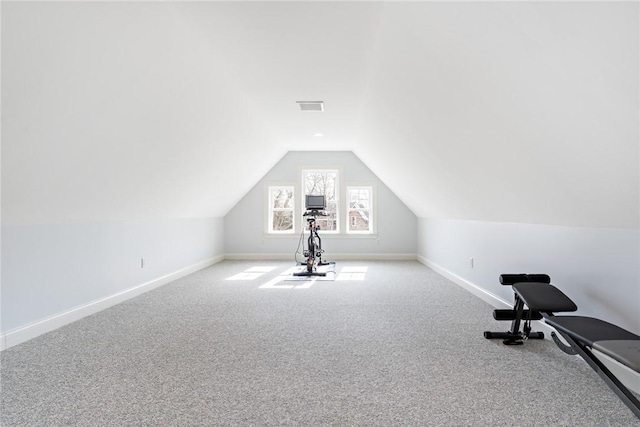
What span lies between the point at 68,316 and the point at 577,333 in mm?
4253

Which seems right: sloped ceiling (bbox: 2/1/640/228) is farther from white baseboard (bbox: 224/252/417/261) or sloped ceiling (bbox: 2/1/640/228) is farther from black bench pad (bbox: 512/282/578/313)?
white baseboard (bbox: 224/252/417/261)

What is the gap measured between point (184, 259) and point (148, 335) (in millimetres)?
3137

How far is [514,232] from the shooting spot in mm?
3457

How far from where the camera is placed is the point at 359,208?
780 centimetres

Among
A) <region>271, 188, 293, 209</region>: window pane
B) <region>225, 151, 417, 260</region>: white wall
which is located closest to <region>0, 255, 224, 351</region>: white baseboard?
<region>225, 151, 417, 260</region>: white wall

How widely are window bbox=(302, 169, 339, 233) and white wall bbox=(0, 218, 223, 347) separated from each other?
11.3 ft

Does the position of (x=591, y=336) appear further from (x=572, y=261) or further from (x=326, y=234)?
(x=326, y=234)

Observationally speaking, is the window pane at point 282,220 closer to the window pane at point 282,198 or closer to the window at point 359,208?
the window pane at point 282,198

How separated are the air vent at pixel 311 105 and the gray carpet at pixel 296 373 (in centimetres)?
260

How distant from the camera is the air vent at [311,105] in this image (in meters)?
4.24

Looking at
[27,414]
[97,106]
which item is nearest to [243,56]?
[97,106]

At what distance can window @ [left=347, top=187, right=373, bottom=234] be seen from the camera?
7.77 m

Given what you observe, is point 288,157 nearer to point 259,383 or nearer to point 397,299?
point 397,299

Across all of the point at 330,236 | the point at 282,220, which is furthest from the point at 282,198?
the point at 330,236
